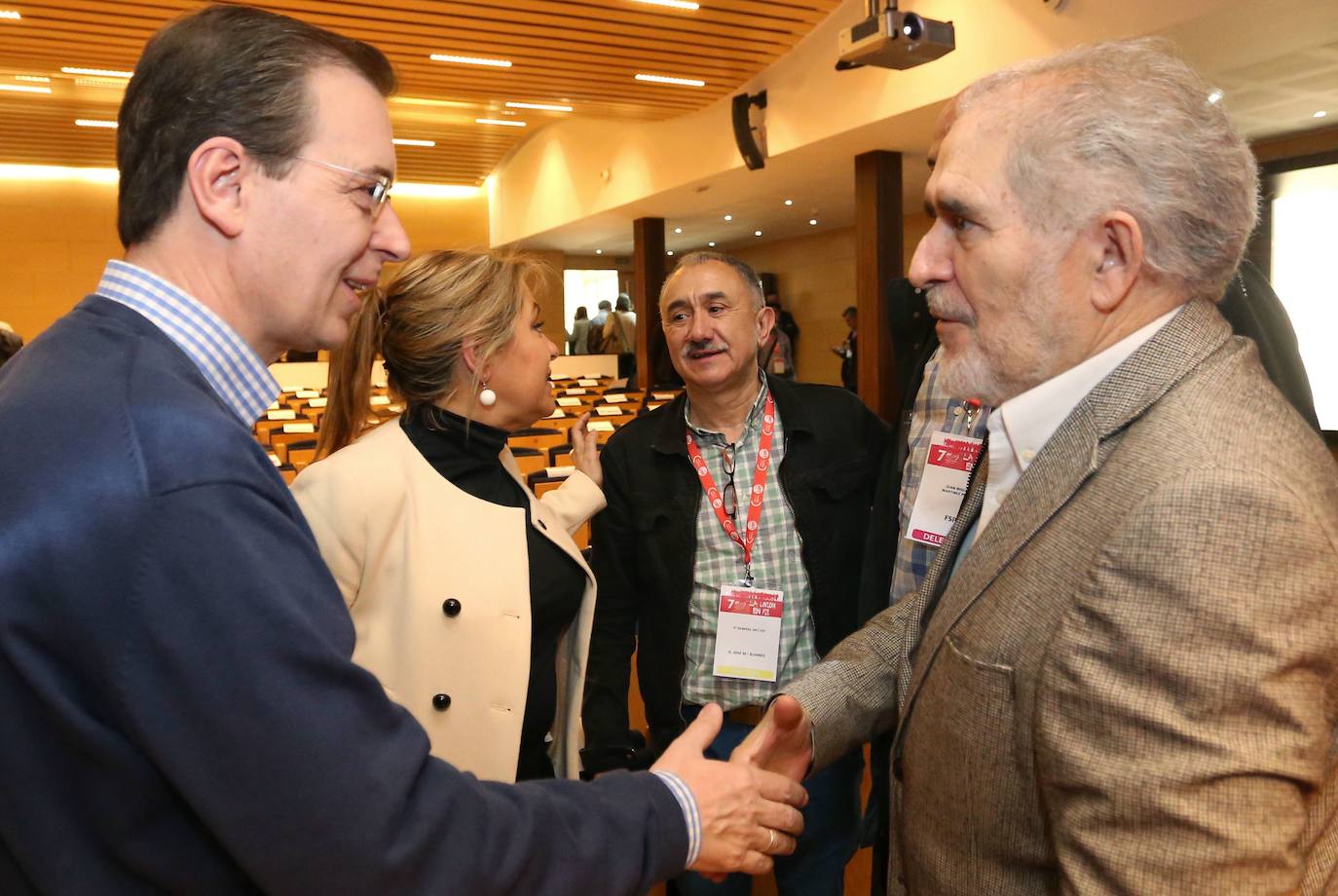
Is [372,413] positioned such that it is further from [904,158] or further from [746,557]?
[904,158]

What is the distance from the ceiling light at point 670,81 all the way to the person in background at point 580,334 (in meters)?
8.81

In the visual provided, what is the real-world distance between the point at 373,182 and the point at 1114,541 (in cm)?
94

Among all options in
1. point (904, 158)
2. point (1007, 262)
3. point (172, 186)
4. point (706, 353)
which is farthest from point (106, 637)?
point (904, 158)

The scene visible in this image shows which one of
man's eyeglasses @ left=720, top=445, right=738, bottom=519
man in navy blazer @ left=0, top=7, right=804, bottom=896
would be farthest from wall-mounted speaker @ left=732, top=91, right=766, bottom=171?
man in navy blazer @ left=0, top=7, right=804, bottom=896

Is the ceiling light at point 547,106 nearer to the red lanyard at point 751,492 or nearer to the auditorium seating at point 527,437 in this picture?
the auditorium seating at point 527,437

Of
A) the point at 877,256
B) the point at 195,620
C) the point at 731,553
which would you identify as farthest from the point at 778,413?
the point at 877,256

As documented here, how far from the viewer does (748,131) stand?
1020 centimetres

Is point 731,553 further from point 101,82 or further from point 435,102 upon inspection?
point 435,102

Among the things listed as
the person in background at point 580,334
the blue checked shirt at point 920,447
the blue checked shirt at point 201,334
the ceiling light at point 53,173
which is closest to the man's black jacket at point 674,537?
the blue checked shirt at point 920,447

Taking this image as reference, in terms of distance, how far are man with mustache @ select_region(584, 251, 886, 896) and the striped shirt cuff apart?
3.01 feet

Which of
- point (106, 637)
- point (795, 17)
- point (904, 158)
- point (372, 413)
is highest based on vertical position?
point (795, 17)

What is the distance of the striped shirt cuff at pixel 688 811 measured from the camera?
1135 mm

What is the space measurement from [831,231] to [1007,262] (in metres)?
16.5

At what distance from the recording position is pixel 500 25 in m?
7.84
